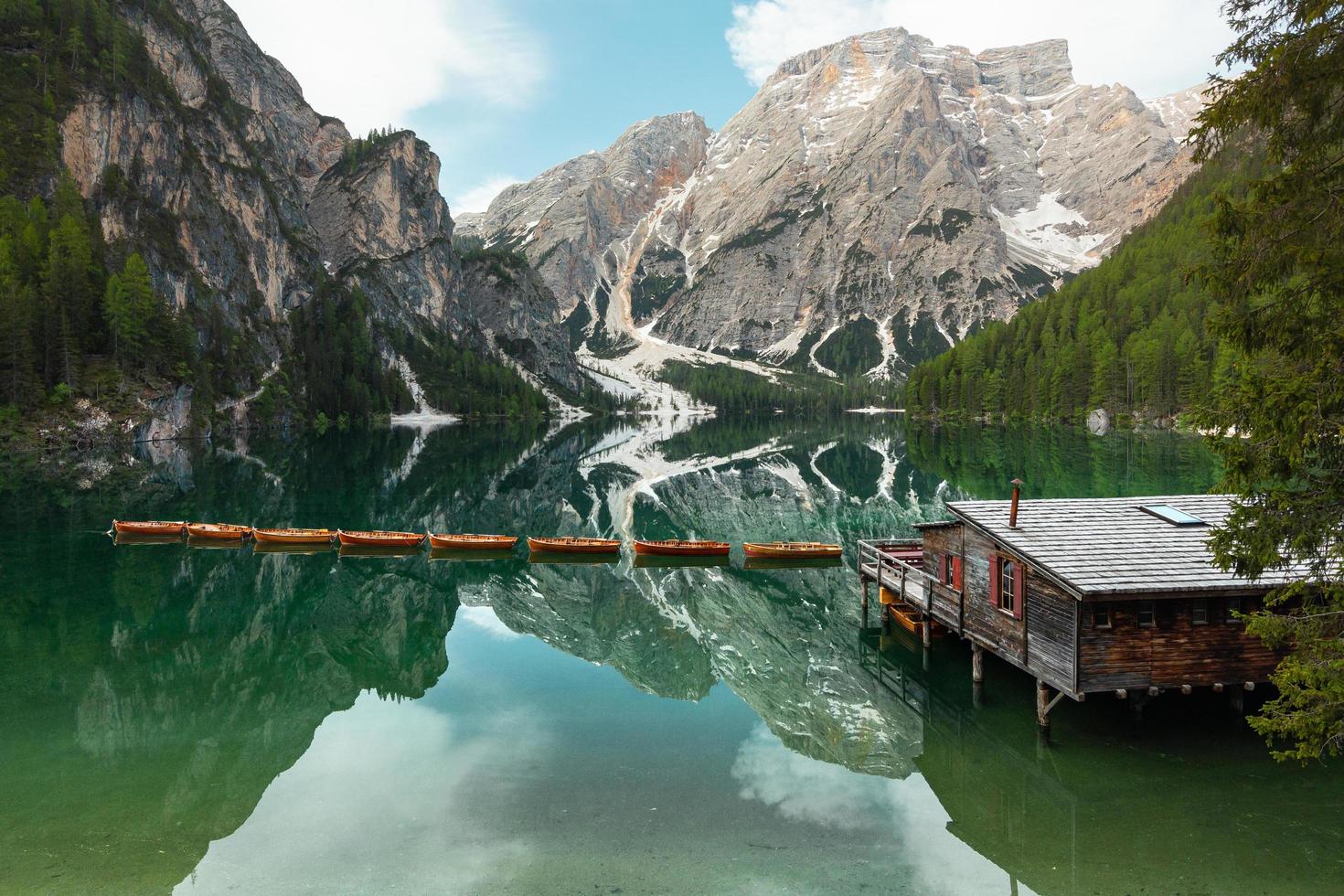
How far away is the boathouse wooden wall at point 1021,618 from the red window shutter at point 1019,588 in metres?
0.08

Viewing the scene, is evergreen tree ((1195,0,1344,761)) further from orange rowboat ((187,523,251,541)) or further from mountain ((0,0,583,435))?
mountain ((0,0,583,435))

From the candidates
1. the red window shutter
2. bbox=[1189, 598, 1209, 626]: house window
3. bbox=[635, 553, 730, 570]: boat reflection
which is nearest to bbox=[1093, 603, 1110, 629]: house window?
the red window shutter

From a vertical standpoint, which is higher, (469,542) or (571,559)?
(469,542)

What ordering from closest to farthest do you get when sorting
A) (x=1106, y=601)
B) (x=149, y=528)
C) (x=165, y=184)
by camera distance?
(x=1106, y=601) < (x=149, y=528) < (x=165, y=184)

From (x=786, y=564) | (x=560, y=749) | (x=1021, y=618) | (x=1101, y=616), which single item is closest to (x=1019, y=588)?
(x=1021, y=618)

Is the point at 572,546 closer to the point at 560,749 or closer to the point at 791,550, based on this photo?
the point at 791,550

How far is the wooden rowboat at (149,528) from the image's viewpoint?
46.5 meters

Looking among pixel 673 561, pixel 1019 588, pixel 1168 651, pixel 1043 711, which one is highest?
pixel 1019 588

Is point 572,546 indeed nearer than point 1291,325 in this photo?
No

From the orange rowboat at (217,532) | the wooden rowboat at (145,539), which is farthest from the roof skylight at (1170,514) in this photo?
the wooden rowboat at (145,539)

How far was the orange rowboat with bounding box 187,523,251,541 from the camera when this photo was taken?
46.5 m

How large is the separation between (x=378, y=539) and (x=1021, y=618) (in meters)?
37.4

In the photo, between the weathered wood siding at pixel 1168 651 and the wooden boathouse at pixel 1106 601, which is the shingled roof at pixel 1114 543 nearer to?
the wooden boathouse at pixel 1106 601

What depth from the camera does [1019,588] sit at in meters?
20.4
